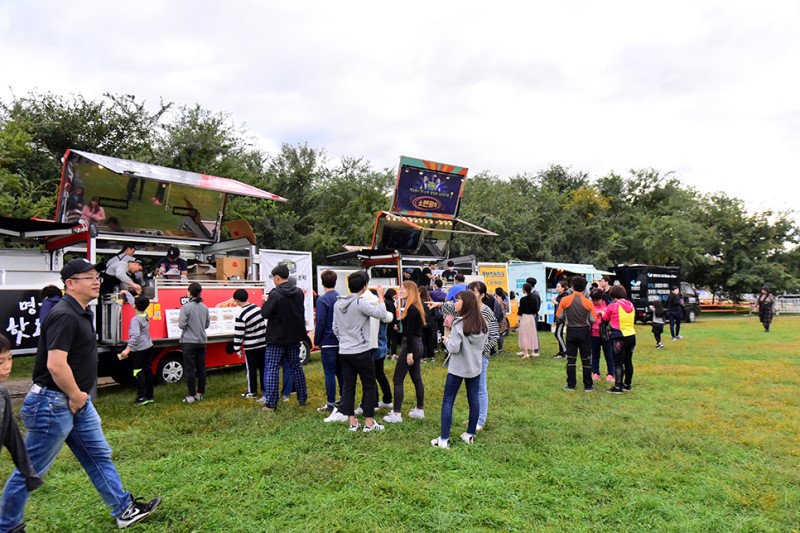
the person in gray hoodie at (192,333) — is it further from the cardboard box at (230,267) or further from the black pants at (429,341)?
the black pants at (429,341)

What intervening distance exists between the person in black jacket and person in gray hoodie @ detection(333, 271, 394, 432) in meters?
0.92

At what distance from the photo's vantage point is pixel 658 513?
3920 mm

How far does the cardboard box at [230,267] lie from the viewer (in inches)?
393

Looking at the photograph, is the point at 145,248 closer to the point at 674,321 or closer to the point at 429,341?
the point at 429,341

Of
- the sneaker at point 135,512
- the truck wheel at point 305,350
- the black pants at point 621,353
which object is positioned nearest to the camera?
the sneaker at point 135,512

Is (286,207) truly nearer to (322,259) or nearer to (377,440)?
(322,259)

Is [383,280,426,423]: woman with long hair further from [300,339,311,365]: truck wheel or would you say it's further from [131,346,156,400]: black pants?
[300,339,311,365]: truck wheel

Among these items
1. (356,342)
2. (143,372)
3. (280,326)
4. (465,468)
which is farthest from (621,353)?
(143,372)

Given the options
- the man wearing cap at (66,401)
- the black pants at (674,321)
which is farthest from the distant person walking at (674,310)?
the man wearing cap at (66,401)

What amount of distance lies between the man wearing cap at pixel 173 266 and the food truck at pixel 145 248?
A: 100 mm

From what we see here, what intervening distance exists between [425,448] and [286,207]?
16.2m

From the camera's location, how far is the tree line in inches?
543

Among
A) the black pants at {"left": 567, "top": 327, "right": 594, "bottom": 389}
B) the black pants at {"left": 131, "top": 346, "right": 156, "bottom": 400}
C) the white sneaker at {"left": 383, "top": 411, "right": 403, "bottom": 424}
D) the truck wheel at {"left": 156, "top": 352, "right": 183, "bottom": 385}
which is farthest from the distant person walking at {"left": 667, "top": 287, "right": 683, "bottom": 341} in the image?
the black pants at {"left": 131, "top": 346, "right": 156, "bottom": 400}

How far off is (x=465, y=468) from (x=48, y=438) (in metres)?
3.34
